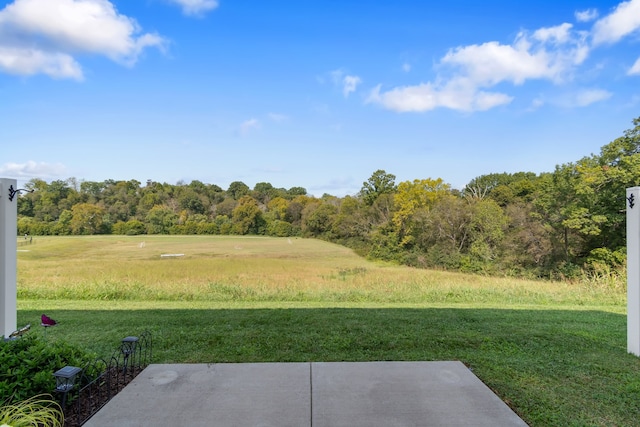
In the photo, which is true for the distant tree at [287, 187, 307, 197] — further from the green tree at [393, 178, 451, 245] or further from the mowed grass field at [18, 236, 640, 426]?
the mowed grass field at [18, 236, 640, 426]

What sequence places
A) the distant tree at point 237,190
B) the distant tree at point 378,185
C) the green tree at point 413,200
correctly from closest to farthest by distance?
the distant tree at point 237,190
the green tree at point 413,200
the distant tree at point 378,185

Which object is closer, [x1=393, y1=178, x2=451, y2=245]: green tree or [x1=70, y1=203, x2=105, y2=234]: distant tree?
[x1=70, y1=203, x2=105, y2=234]: distant tree

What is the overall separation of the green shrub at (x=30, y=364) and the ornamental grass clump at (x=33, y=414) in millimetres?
65

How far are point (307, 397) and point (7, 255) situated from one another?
2.82m

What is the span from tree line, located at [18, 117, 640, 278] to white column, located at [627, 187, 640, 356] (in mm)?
9328

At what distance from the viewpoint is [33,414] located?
1731 mm

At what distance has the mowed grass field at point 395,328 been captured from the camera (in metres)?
2.54

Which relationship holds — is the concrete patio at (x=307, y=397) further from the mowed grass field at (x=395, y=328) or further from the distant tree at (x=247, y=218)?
the distant tree at (x=247, y=218)

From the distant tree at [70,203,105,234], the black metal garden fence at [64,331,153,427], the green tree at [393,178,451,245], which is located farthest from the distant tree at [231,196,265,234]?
the black metal garden fence at [64,331,153,427]

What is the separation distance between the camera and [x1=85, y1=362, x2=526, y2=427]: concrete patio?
2.01 m

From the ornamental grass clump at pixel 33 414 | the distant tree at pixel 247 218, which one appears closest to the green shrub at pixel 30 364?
the ornamental grass clump at pixel 33 414

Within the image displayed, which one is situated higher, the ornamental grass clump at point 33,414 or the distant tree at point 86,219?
the distant tree at point 86,219

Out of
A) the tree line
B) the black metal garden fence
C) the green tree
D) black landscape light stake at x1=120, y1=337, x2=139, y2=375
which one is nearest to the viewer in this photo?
the black metal garden fence

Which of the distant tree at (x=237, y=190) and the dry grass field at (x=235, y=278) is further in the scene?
the distant tree at (x=237, y=190)
